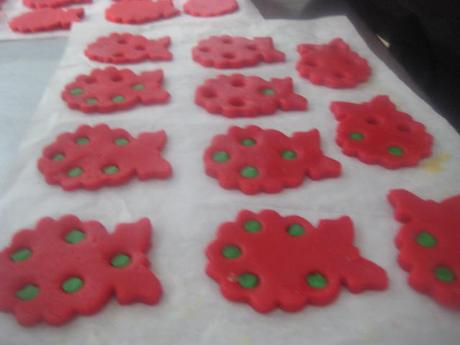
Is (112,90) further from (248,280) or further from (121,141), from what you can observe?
(248,280)

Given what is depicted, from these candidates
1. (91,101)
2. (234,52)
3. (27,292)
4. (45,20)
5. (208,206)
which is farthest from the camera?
(45,20)

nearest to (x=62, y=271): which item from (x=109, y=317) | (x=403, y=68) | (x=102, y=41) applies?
(x=109, y=317)

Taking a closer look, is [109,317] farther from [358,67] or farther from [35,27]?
[35,27]

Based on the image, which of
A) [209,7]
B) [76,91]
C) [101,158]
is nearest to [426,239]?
[101,158]

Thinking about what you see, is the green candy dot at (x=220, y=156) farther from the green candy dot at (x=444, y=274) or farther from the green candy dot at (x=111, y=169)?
the green candy dot at (x=444, y=274)

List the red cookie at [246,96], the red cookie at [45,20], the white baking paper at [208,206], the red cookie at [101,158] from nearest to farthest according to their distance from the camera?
the white baking paper at [208,206] < the red cookie at [101,158] < the red cookie at [246,96] < the red cookie at [45,20]

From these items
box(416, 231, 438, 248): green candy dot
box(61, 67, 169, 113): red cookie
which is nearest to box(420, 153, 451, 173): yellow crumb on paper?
box(416, 231, 438, 248): green candy dot

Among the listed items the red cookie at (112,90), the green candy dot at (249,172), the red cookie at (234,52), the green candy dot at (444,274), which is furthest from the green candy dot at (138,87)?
the green candy dot at (444,274)
